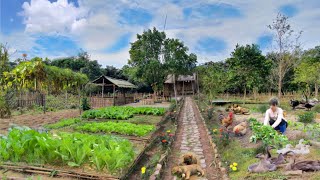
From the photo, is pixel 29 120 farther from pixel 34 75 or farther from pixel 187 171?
pixel 187 171

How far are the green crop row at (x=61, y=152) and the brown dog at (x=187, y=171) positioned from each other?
0.95 metres

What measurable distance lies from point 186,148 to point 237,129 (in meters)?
Answer: 1.69

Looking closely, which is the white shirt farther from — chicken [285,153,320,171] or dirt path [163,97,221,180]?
chicken [285,153,320,171]

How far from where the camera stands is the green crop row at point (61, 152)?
4.34 metres

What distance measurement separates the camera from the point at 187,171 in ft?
15.4

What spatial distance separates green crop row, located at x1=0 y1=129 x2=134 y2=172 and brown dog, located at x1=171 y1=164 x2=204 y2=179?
948 mm

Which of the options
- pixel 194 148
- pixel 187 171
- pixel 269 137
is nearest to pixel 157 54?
pixel 194 148

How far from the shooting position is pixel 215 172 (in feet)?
16.8

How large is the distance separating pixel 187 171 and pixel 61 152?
94.2 inches

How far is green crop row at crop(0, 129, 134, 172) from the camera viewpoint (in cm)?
434

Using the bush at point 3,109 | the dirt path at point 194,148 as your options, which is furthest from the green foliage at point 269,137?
the bush at point 3,109

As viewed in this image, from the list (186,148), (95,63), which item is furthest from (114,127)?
(95,63)

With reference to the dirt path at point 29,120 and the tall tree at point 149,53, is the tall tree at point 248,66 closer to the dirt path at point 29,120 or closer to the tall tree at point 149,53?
the tall tree at point 149,53

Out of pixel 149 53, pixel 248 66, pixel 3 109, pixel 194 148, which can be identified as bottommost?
pixel 194 148
